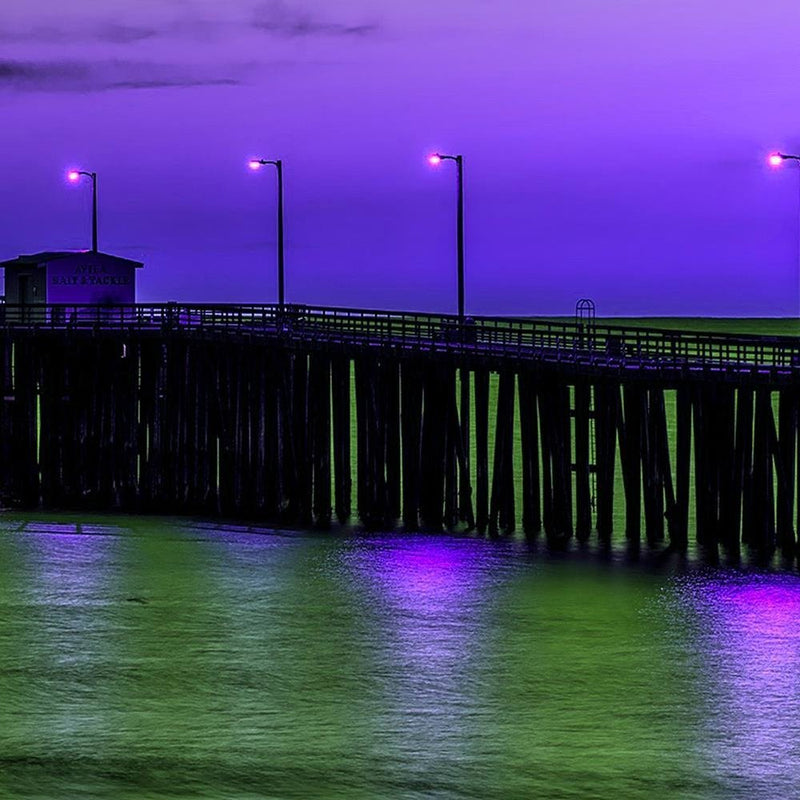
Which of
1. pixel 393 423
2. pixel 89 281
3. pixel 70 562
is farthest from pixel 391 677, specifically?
pixel 89 281

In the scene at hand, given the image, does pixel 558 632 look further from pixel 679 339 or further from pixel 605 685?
pixel 679 339

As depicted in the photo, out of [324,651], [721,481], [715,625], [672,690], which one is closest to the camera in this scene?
[672,690]

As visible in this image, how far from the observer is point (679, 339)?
35750 mm

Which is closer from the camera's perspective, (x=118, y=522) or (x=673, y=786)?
(x=673, y=786)

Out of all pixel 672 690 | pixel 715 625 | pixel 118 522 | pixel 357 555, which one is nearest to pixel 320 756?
pixel 672 690

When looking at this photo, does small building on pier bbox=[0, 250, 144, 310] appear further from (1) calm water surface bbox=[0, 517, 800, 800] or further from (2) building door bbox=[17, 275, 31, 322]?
(1) calm water surface bbox=[0, 517, 800, 800]

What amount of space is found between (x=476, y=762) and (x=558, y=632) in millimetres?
7208

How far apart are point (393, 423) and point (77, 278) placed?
17030 mm

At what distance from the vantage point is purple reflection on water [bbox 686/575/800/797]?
760 inches

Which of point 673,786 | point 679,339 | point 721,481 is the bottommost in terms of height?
point 673,786

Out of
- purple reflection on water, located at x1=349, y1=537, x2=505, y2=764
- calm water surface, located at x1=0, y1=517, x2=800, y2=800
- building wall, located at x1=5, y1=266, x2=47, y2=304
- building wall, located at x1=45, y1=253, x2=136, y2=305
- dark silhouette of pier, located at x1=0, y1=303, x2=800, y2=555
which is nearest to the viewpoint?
calm water surface, located at x1=0, y1=517, x2=800, y2=800

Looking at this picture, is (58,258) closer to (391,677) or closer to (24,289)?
(24,289)

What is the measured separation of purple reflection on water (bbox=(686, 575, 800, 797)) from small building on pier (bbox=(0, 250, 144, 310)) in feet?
91.4

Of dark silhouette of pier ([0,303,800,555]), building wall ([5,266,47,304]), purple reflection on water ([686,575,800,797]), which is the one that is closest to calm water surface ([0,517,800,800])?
purple reflection on water ([686,575,800,797])
